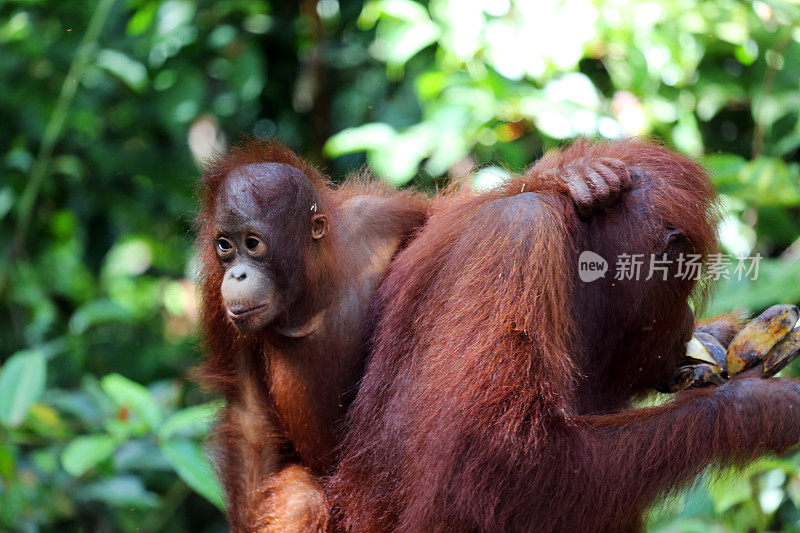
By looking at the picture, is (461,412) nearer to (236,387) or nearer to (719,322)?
(236,387)

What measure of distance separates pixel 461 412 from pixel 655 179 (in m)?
0.74

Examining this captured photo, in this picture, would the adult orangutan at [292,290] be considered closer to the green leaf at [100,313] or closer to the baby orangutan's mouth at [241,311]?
the baby orangutan's mouth at [241,311]

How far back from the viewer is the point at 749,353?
2062 mm

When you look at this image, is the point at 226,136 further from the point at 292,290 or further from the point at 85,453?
the point at 292,290

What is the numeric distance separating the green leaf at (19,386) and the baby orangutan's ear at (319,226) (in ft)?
4.65

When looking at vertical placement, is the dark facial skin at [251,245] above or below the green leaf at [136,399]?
above

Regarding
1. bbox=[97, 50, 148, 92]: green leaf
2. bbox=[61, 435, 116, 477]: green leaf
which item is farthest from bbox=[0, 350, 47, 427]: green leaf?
bbox=[97, 50, 148, 92]: green leaf

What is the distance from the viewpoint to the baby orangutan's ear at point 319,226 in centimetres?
226

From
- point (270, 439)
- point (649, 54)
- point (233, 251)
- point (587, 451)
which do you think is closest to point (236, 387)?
point (270, 439)

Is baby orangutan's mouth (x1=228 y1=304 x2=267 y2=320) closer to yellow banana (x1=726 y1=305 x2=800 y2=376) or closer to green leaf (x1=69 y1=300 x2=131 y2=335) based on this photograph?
yellow banana (x1=726 y1=305 x2=800 y2=376)

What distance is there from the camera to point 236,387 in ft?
8.27

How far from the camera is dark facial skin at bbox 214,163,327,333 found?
6.91ft

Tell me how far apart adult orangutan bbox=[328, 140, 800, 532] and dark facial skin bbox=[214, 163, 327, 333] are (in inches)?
12.3

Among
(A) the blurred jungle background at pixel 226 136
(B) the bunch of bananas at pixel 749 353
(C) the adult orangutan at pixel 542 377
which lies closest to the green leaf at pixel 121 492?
(A) the blurred jungle background at pixel 226 136
